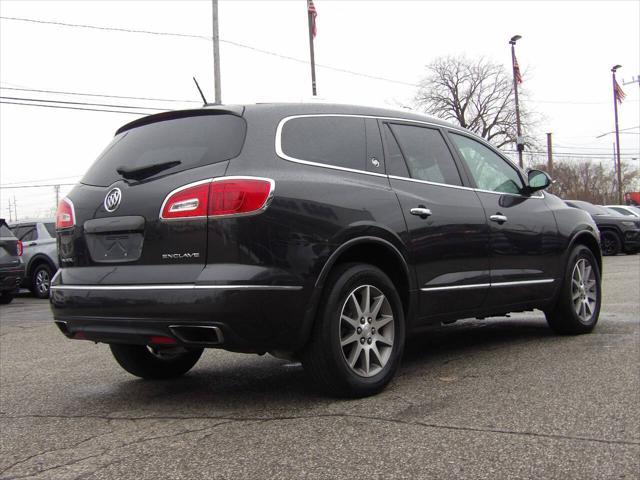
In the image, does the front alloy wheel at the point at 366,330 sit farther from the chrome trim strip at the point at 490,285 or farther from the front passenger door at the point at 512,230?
the front passenger door at the point at 512,230

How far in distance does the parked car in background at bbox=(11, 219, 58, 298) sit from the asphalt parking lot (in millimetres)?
9467

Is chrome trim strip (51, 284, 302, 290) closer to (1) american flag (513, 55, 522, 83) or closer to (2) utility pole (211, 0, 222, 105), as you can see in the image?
(2) utility pole (211, 0, 222, 105)

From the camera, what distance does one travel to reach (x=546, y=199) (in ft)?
19.8

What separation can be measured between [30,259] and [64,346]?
9007mm

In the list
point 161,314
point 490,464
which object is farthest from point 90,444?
point 490,464

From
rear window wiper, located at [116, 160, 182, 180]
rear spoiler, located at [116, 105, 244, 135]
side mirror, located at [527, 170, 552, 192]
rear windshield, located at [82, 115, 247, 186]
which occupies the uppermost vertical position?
rear spoiler, located at [116, 105, 244, 135]

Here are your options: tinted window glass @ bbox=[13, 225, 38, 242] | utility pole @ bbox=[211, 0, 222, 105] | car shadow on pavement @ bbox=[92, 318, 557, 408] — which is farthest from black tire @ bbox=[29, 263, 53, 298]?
car shadow on pavement @ bbox=[92, 318, 557, 408]

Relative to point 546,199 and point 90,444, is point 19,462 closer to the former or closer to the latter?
point 90,444

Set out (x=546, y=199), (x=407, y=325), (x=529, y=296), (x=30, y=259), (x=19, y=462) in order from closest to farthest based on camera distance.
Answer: (x=19, y=462), (x=407, y=325), (x=529, y=296), (x=546, y=199), (x=30, y=259)

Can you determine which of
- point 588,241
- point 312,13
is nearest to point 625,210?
point 312,13

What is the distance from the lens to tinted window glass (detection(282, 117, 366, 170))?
3.90 m

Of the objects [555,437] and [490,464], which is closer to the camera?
[490,464]

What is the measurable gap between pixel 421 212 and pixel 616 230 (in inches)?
713

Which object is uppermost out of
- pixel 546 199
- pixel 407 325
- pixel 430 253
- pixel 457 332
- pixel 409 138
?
pixel 409 138
